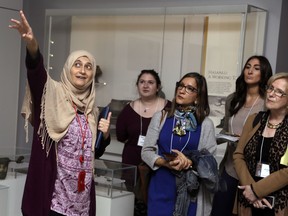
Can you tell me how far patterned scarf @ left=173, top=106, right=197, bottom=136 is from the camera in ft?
9.93

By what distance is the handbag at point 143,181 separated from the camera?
10.4 ft

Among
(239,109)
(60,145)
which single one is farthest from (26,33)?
(239,109)

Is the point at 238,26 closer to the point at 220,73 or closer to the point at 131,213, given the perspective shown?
the point at 220,73

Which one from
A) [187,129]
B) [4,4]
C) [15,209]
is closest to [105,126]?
[187,129]

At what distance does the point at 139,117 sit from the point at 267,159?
1503 millimetres

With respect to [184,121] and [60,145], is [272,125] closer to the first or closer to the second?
[184,121]

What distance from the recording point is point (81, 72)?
2.58 m

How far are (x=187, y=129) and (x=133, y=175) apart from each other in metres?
0.73

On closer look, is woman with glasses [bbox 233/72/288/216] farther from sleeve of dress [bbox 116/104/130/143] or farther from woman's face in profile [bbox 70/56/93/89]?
sleeve of dress [bbox 116/104/130/143]

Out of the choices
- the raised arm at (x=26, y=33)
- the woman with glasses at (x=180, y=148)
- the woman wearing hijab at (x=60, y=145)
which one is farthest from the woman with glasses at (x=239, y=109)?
the raised arm at (x=26, y=33)

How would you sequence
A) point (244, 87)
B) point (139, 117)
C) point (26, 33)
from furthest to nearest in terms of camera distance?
point (139, 117), point (244, 87), point (26, 33)

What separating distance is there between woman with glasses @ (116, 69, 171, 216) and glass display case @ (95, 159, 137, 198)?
53 cm

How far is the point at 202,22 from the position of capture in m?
4.68

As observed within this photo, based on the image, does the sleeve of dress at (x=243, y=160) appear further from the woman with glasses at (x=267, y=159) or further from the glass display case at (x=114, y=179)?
the glass display case at (x=114, y=179)
